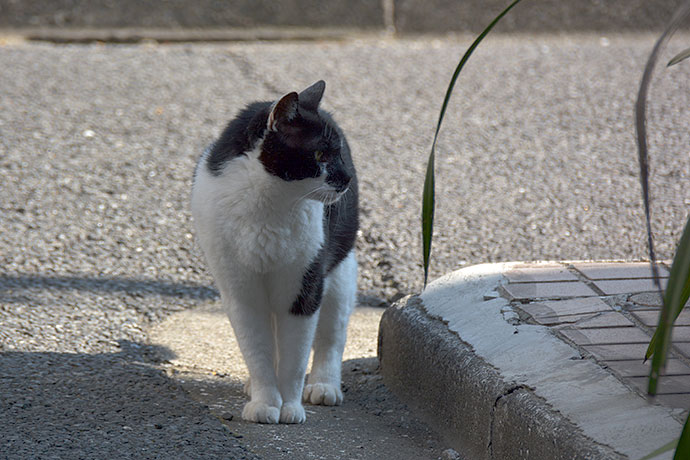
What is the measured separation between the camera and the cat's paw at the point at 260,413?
2574mm

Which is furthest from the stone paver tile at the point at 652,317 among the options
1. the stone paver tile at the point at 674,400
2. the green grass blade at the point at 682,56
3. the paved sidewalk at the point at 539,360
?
the green grass blade at the point at 682,56

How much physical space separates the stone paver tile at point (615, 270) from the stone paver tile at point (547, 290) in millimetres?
102

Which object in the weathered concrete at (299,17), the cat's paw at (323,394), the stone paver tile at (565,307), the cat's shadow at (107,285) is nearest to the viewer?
the stone paver tile at (565,307)

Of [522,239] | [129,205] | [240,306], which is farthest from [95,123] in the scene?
[240,306]

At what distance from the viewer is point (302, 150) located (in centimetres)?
249

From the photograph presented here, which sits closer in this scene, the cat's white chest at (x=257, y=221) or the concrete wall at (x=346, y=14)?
the cat's white chest at (x=257, y=221)

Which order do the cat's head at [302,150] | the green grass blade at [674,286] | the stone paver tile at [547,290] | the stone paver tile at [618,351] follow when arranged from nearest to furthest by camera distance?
the green grass blade at [674,286], the stone paver tile at [618,351], the cat's head at [302,150], the stone paver tile at [547,290]

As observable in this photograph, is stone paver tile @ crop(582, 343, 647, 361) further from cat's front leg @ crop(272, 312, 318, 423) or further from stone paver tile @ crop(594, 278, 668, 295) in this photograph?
cat's front leg @ crop(272, 312, 318, 423)

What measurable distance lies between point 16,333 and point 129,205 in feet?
4.47

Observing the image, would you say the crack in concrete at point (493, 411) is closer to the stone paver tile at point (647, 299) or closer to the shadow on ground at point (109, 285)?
the stone paver tile at point (647, 299)

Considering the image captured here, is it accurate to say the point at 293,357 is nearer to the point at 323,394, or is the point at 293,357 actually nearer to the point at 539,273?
the point at 323,394

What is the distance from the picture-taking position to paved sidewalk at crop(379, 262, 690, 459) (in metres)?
1.95

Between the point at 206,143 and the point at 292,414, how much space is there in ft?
8.75

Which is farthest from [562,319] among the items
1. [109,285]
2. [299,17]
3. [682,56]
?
[299,17]
